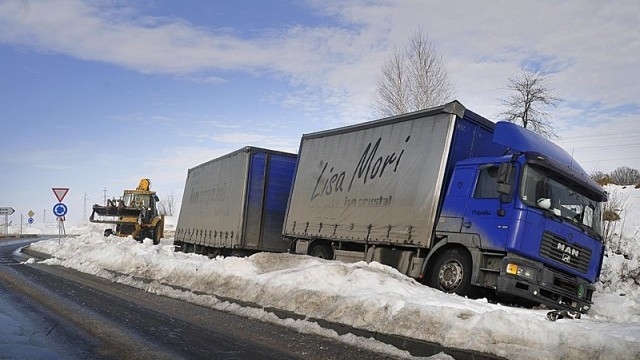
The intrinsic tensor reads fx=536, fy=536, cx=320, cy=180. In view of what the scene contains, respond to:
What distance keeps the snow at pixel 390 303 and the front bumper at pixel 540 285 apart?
404 mm

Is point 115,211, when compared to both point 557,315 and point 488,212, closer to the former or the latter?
point 488,212

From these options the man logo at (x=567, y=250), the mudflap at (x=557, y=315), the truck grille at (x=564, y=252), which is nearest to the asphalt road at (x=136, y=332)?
the mudflap at (x=557, y=315)

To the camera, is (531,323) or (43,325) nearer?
(531,323)

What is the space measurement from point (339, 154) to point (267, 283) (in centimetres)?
487

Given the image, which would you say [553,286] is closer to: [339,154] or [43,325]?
[339,154]

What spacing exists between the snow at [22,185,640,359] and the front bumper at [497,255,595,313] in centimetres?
40

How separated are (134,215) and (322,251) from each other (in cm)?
1787

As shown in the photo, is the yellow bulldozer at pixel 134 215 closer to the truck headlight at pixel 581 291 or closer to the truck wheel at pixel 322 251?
the truck wheel at pixel 322 251

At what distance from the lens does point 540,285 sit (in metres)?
8.89

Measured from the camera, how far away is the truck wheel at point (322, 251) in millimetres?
13859

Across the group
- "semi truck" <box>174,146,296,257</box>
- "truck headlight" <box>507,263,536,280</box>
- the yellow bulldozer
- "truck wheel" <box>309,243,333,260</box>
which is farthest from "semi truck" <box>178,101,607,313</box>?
the yellow bulldozer

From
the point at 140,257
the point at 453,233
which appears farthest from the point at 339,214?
the point at 140,257

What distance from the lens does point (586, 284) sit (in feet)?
32.2

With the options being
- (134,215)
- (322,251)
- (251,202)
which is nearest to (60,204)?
(134,215)
